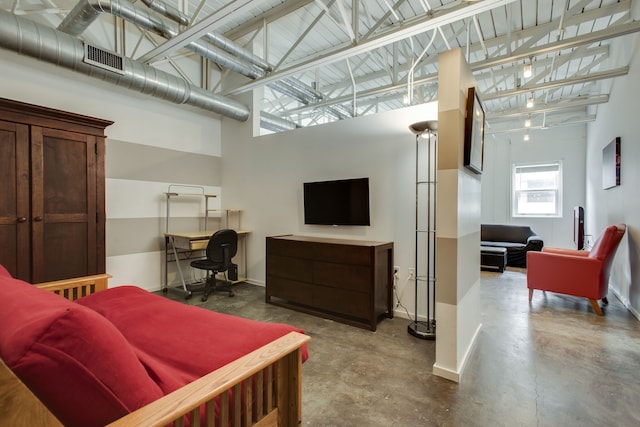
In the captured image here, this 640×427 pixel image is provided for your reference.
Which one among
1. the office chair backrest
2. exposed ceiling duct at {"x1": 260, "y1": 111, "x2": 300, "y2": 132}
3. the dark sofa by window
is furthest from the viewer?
the dark sofa by window

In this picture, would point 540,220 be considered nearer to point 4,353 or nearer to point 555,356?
point 555,356

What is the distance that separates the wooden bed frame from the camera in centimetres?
69

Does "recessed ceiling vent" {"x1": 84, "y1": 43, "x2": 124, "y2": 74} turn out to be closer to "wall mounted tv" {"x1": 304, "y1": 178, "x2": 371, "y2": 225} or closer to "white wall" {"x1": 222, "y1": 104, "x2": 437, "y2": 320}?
"white wall" {"x1": 222, "y1": 104, "x2": 437, "y2": 320}

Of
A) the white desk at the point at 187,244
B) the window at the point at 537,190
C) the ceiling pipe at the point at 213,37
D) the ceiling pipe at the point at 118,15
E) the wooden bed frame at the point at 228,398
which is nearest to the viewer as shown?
the wooden bed frame at the point at 228,398

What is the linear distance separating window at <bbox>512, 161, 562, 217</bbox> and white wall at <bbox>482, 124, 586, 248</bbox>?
0.13 m

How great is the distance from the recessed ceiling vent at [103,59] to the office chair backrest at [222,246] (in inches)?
87.1

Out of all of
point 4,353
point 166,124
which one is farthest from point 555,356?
point 166,124

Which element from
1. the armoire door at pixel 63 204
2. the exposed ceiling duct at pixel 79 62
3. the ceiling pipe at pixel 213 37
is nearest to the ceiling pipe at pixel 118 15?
the ceiling pipe at pixel 213 37

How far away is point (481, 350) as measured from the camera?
2.64 m

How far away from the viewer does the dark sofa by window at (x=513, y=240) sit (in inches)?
241

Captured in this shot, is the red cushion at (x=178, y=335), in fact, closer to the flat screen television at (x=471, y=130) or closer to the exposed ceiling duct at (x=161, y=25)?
the flat screen television at (x=471, y=130)

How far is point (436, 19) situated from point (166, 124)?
393 cm

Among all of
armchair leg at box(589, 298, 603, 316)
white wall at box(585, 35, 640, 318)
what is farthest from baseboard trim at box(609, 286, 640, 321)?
armchair leg at box(589, 298, 603, 316)

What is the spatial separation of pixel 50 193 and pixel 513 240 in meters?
8.05
